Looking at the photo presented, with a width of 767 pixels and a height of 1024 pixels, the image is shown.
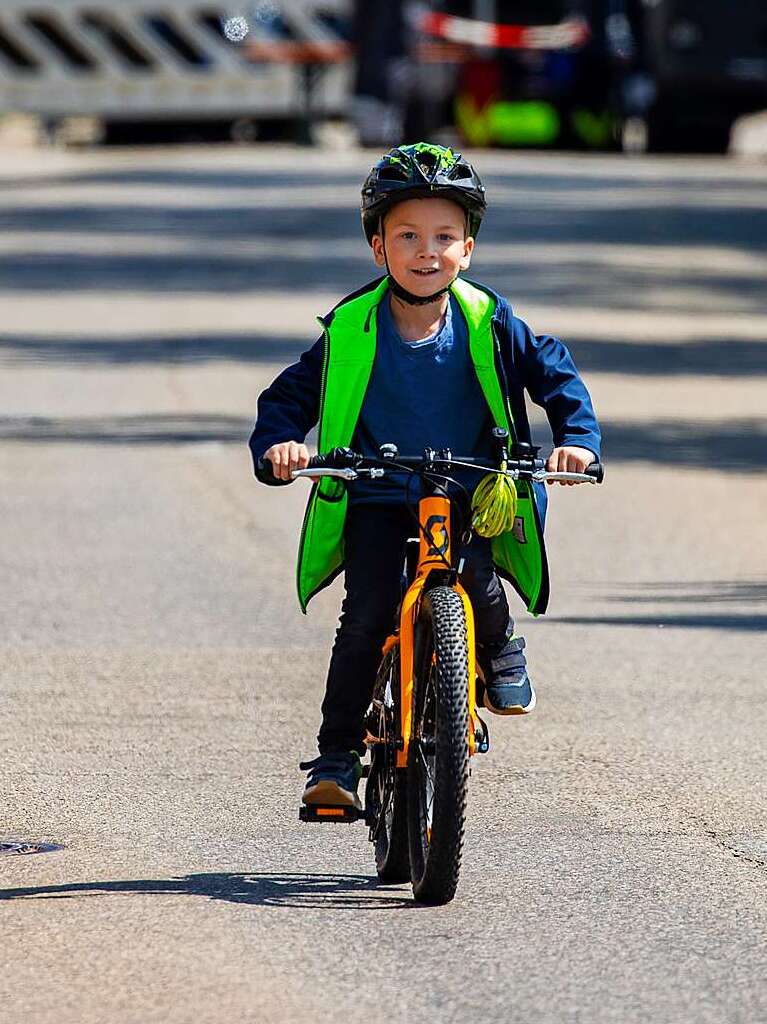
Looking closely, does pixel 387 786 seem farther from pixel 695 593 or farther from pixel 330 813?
pixel 695 593

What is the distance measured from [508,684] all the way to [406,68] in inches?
1219

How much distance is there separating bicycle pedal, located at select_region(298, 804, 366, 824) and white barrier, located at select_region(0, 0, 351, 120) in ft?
106

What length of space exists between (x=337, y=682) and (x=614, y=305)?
16789 mm

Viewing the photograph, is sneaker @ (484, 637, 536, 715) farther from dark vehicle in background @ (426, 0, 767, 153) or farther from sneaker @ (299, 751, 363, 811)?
dark vehicle in background @ (426, 0, 767, 153)

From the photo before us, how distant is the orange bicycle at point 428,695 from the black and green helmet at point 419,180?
58 centimetres

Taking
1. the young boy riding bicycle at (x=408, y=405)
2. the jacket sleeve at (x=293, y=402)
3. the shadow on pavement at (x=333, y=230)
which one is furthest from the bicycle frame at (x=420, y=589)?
the shadow on pavement at (x=333, y=230)

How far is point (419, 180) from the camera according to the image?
624 cm

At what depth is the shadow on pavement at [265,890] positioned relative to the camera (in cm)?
633

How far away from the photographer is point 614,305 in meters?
23.0

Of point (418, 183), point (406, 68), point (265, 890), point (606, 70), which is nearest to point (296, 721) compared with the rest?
point (265, 890)

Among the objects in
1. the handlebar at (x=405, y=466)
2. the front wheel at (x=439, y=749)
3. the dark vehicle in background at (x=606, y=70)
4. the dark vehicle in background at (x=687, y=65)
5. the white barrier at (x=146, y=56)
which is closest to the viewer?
the front wheel at (x=439, y=749)

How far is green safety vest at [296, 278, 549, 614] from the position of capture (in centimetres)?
633

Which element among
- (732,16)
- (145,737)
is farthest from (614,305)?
(145,737)

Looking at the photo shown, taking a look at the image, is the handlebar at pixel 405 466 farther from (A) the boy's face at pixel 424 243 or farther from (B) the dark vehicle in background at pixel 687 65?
(B) the dark vehicle in background at pixel 687 65
